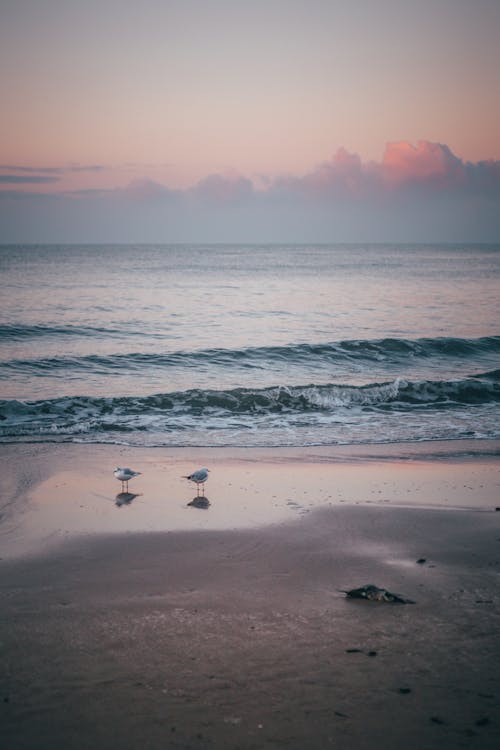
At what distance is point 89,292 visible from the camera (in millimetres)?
41750

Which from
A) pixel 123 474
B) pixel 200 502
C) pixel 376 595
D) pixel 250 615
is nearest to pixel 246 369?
pixel 123 474

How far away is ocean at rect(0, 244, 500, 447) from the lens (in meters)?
13.6

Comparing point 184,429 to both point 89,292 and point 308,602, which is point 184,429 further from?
point 89,292

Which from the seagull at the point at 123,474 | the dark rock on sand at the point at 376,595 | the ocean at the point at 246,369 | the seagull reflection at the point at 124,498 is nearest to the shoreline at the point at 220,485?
the seagull reflection at the point at 124,498

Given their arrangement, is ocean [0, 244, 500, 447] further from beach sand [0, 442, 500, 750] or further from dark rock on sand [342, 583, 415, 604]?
dark rock on sand [342, 583, 415, 604]

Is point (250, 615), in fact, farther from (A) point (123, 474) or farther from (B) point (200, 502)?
(A) point (123, 474)

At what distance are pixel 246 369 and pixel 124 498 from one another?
12386 mm

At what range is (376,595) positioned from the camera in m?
5.52

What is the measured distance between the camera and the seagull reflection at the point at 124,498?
850 cm

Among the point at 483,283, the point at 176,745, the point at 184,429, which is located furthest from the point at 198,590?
the point at 483,283

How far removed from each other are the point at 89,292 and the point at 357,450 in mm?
33559

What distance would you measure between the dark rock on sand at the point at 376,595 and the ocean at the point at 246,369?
6.70m

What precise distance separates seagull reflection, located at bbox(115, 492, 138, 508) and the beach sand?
0.07m

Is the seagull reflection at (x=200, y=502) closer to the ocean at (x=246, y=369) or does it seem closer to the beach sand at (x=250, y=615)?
the beach sand at (x=250, y=615)
